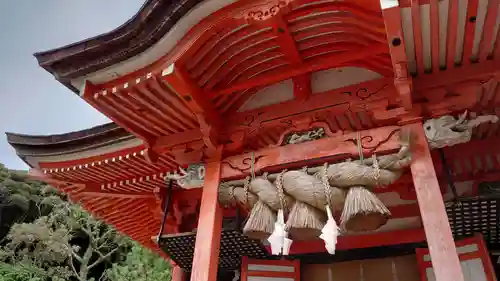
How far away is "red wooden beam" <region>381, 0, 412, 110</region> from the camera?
3007mm

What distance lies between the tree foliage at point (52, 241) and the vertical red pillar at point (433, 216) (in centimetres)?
1451

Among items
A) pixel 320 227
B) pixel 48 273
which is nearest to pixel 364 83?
pixel 320 227


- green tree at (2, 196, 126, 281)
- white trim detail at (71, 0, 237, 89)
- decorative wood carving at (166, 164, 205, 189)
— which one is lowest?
decorative wood carving at (166, 164, 205, 189)

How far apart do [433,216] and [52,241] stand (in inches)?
792

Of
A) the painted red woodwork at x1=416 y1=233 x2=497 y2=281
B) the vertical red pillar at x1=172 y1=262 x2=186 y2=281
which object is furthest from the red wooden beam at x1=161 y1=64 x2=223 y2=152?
the painted red woodwork at x1=416 y1=233 x2=497 y2=281

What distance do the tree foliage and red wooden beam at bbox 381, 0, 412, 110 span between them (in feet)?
47.9

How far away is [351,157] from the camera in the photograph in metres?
3.88

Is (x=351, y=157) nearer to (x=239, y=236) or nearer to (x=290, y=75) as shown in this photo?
(x=290, y=75)

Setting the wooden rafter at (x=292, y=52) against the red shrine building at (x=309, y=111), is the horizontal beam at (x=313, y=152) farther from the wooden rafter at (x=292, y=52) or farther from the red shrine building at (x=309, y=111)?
the wooden rafter at (x=292, y=52)

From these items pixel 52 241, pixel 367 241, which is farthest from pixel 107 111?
pixel 52 241

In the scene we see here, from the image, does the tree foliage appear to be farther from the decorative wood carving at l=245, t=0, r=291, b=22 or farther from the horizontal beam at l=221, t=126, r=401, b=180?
the decorative wood carving at l=245, t=0, r=291, b=22

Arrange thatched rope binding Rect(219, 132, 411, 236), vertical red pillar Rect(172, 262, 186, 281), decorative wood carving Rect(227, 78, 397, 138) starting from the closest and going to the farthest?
1. thatched rope binding Rect(219, 132, 411, 236)
2. decorative wood carving Rect(227, 78, 397, 138)
3. vertical red pillar Rect(172, 262, 186, 281)

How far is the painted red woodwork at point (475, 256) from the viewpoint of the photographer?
479 centimetres

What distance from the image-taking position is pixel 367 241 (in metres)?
5.69
